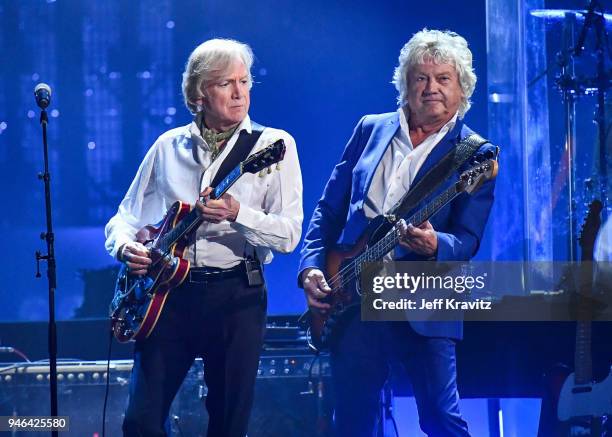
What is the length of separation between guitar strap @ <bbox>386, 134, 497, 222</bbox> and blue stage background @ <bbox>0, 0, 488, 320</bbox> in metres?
1.73

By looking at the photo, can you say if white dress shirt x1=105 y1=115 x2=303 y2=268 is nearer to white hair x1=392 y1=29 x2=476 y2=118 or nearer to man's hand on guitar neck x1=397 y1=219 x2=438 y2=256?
man's hand on guitar neck x1=397 y1=219 x2=438 y2=256

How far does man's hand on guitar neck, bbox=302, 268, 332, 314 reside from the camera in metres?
3.64

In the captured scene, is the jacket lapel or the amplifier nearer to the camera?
the jacket lapel

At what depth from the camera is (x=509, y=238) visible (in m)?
5.10

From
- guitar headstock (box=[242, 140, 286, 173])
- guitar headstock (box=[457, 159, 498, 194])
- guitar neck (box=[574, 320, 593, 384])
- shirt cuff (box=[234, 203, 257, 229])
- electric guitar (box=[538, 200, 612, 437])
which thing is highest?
guitar headstock (box=[242, 140, 286, 173])

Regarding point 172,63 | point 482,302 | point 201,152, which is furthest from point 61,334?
point 482,302

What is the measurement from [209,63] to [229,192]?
0.56 meters

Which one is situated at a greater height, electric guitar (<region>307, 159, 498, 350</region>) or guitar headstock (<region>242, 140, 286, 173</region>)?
guitar headstock (<region>242, 140, 286, 173</region>)

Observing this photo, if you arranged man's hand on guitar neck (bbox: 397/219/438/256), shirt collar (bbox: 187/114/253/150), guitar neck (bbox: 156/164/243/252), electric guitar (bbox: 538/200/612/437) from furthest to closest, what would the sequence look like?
electric guitar (bbox: 538/200/612/437)
shirt collar (bbox: 187/114/253/150)
guitar neck (bbox: 156/164/243/252)
man's hand on guitar neck (bbox: 397/219/438/256)

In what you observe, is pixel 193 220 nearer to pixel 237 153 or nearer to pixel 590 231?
pixel 237 153

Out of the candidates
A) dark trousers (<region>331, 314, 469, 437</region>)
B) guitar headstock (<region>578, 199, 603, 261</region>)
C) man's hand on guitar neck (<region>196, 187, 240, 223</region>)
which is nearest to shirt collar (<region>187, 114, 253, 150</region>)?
man's hand on guitar neck (<region>196, 187, 240, 223</region>)

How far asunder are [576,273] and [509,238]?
598 mm

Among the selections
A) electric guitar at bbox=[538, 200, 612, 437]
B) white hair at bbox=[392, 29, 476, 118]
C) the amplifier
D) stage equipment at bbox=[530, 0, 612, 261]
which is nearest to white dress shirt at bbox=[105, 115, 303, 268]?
white hair at bbox=[392, 29, 476, 118]

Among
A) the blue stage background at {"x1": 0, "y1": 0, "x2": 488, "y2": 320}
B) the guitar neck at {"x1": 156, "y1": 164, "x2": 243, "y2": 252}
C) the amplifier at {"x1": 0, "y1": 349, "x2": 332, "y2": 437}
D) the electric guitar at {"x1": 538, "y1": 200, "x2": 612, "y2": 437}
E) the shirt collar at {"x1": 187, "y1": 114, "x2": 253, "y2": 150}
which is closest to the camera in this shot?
the guitar neck at {"x1": 156, "y1": 164, "x2": 243, "y2": 252}
